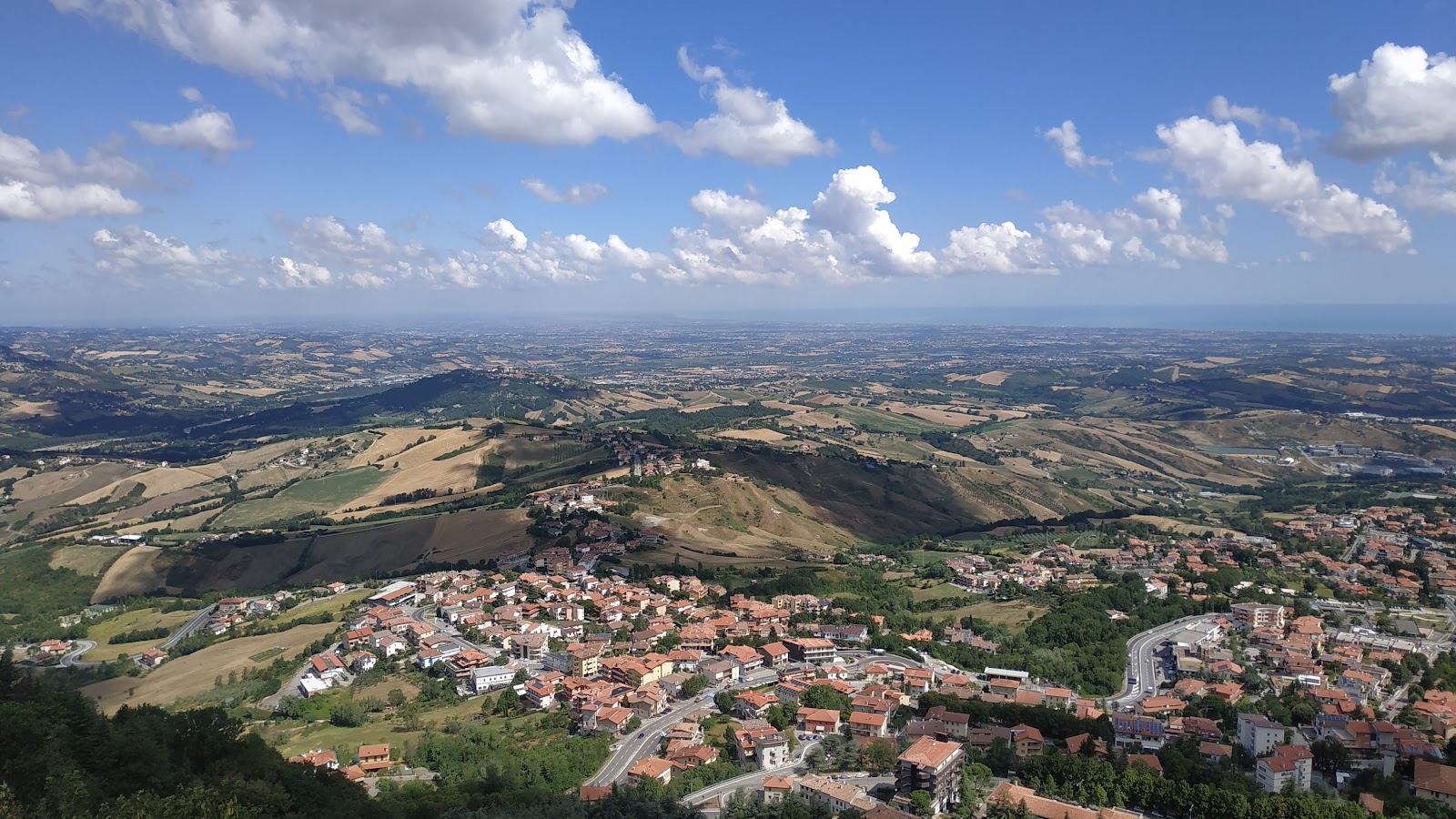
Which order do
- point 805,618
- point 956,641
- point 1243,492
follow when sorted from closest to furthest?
point 956,641 < point 805,618 < point 1243,492

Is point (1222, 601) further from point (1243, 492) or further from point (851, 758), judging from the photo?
point (1243, 492)

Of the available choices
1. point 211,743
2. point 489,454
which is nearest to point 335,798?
point 211,743

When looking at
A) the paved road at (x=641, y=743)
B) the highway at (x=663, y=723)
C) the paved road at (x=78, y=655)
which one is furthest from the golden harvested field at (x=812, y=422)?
the paved road at (x=641, y=743)

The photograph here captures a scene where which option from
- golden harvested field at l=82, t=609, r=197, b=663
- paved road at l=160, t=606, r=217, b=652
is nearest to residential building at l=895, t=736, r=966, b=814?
paved road at l=160, t=606, r=217, b=652

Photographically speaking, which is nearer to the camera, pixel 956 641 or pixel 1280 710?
pixel 1280 710

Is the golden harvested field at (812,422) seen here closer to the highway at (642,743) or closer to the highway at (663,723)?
the highway at (663,723)

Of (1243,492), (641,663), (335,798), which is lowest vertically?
(1243,492)
